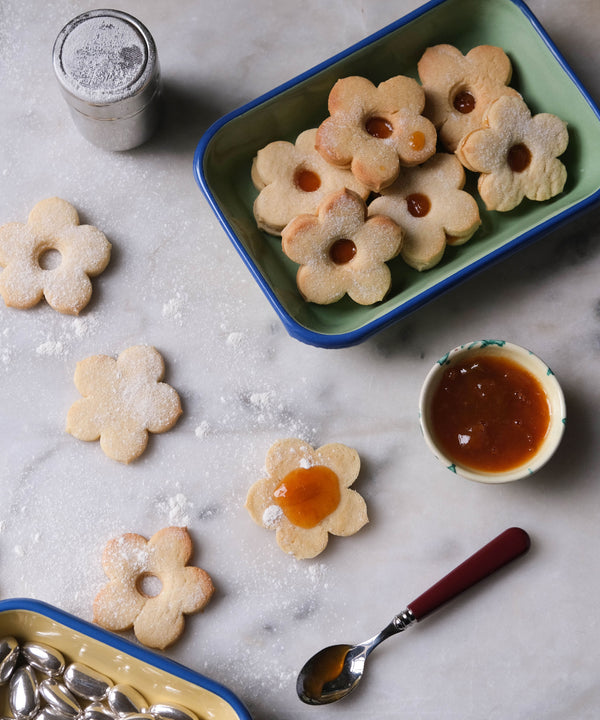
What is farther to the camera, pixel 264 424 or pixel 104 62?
pixel 264 424

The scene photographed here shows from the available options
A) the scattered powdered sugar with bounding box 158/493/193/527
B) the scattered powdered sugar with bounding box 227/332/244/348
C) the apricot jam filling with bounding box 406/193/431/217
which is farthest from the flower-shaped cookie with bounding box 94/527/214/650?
the apricot jam filling with bounding box 406/193/431/217

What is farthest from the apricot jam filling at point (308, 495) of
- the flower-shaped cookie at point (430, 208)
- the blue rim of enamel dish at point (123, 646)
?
the flower-shaped cookie at point (430, 208)

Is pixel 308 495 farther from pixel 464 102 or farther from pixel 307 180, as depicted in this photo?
pixel 464 102

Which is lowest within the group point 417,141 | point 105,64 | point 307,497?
point 307,497

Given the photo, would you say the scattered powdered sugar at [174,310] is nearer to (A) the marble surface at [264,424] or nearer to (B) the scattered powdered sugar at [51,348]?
(A) the marble surface at [264,424]

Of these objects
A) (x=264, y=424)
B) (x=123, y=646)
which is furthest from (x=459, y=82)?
(x=123, y=646)
